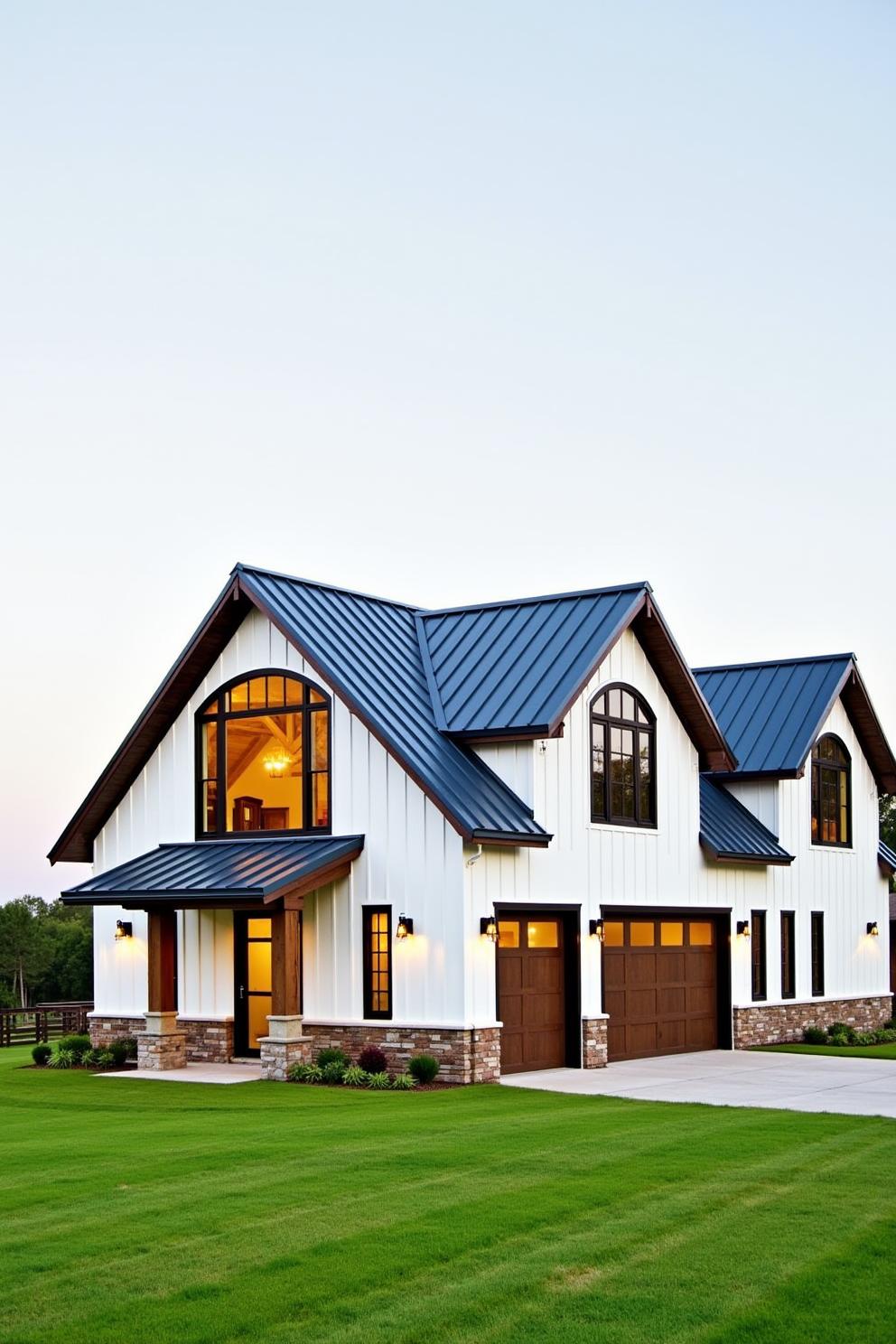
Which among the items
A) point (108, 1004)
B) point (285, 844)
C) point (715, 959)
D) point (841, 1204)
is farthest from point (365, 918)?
point (841, 1204)

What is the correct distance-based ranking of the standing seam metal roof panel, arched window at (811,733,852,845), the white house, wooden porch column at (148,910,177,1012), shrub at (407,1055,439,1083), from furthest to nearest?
1. arched window at (811,733,852,845)
2. the standing seam metal roof panel
3. wooden porch column at (148,910,177,1012)
4. the white house
5. shrub at (407,1055,439,1083)

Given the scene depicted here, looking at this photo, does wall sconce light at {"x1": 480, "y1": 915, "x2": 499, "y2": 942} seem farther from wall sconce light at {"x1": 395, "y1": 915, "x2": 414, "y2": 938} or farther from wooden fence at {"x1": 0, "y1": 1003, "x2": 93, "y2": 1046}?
wooden fence at {"x1": 0, "y1": 1003, "x2": 93, "y2": 1046}

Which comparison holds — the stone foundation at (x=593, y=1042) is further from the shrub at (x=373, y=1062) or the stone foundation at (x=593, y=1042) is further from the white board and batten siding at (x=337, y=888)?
the shrub at (x=373, y=1062)

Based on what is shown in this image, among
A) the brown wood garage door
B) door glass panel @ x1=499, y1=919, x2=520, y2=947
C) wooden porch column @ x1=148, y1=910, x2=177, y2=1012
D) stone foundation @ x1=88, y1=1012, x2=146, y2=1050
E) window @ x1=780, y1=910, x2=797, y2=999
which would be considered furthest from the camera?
window @ x1=780, y1=910, x2=797, y2=999

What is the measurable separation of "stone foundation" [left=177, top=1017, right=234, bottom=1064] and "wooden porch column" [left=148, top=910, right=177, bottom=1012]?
748 millimetres

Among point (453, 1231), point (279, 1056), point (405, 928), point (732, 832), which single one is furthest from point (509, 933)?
point (453, 1231)

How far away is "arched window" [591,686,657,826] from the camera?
83.4ft

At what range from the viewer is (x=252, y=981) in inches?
967

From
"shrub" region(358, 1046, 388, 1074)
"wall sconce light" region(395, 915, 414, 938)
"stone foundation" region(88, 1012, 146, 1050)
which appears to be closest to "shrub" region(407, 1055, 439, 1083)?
"shrub" region(358, 1046, 388, 1074)

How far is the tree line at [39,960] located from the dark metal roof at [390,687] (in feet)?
190

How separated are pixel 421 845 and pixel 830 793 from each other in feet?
47.9

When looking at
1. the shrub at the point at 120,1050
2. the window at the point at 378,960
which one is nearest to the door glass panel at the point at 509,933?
the window at the point at 378,960

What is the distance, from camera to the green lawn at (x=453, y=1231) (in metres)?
8.45

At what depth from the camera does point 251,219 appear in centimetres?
2884
